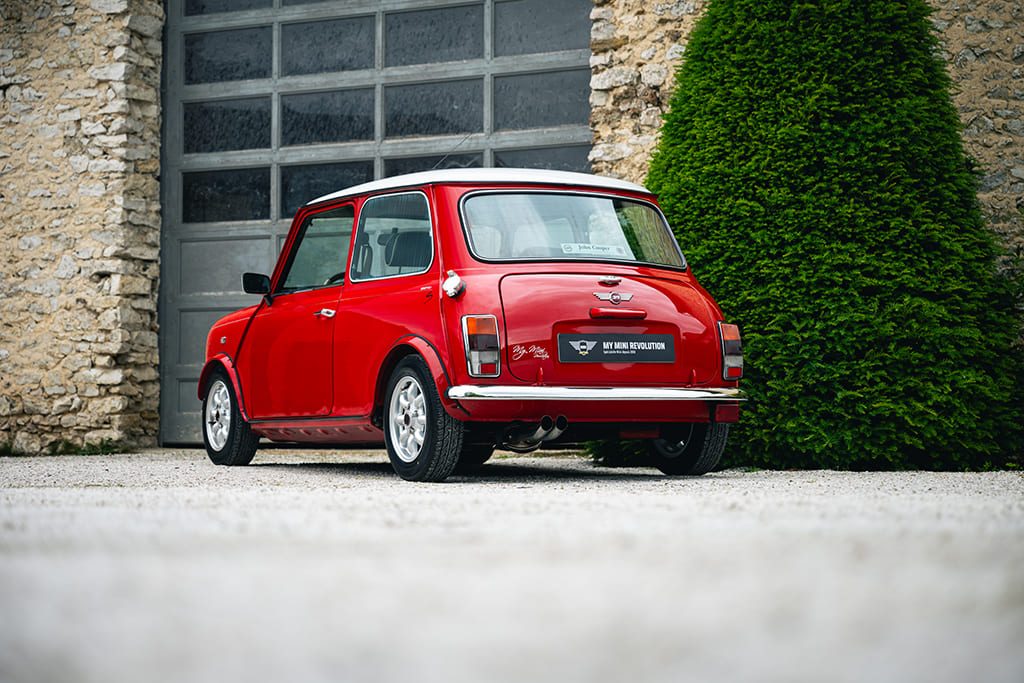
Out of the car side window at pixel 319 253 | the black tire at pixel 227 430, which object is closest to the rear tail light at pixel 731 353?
the car side window at pixel 319 253

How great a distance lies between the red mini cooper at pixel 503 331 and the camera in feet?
21.1

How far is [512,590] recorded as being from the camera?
116 inches

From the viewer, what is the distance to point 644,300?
22.1 feet

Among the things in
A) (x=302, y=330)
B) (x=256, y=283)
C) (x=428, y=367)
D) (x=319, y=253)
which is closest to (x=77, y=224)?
(x=256, y=283)

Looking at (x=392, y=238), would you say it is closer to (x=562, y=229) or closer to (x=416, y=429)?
(x=562, y=229)

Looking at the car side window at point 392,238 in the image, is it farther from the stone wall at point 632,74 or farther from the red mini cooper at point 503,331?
the stone wall at point 632,74

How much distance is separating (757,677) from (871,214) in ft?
18.8

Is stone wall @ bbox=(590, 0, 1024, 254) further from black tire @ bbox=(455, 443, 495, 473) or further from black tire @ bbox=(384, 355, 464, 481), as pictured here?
black tire @ bbox=(384, 355, 464, 481)

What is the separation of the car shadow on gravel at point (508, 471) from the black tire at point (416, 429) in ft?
0.94

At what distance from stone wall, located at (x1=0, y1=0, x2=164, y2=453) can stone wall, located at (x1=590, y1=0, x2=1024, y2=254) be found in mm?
4216

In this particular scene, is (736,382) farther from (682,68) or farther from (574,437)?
(682,68)

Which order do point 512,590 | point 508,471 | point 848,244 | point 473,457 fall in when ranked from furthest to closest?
point 473,457, point 508,471, point 848,244, point 512,590

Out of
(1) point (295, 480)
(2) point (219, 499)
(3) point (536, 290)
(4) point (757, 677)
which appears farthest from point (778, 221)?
(4) point (757, 677)

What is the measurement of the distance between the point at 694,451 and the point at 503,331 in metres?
1.53
